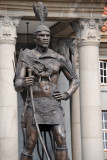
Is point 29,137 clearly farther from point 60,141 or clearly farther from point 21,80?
point 21,80

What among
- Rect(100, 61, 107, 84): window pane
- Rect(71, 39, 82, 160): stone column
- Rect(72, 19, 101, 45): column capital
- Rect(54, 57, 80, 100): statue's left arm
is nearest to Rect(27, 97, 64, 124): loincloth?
Rect(54, 57, 80, 100): statue's left arm

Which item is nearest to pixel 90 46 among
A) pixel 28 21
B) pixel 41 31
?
pixel 28 21

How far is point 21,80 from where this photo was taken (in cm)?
1295

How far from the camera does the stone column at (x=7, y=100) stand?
26453 mm

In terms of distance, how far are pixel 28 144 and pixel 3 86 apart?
1413 centimetres

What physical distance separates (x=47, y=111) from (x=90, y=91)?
49.7ft

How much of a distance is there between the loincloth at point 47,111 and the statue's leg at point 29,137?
147 millimetres

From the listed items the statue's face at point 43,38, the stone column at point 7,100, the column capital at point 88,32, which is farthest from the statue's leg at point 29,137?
the column capital at point 88,32

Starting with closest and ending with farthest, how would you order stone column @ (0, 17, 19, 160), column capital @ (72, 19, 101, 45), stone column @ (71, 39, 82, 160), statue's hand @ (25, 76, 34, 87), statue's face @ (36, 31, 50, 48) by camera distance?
1. statue's hand @ (25, 76, 34, 87)
2. statue's face @ (36, 31, 50, 48)
3. stone column @ (0, 17, 19, 160)
4. column capital @ (72, 19, 101, 45)
5. stone column @ (71, 39, 82, 160)

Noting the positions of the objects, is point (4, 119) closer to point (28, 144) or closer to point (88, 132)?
point (88, 132)

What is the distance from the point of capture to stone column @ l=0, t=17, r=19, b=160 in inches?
1041

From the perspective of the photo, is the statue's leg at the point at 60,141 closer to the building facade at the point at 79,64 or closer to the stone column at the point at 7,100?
the building facade at the point at 79,64

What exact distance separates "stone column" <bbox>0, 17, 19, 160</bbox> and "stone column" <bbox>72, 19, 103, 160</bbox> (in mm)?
2840

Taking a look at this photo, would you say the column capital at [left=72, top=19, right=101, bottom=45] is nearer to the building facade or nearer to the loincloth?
the building facade
